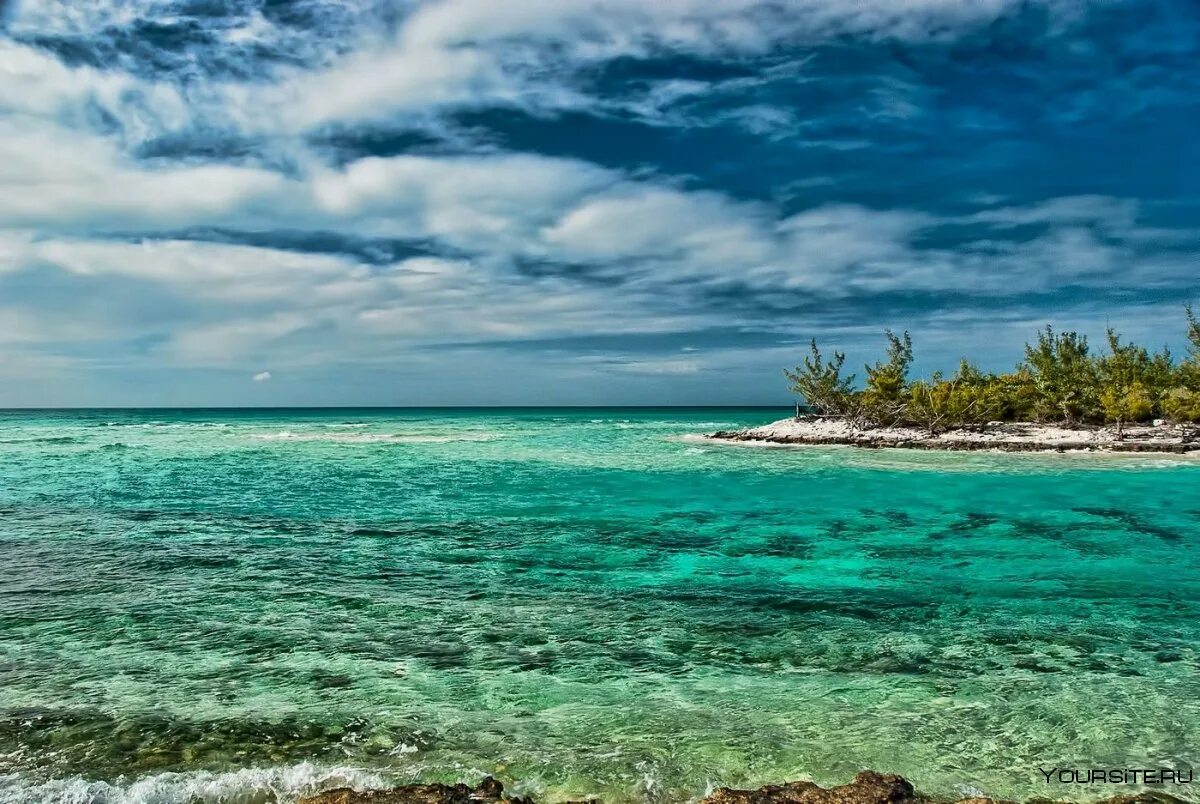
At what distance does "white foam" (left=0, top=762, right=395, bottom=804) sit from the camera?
496 cm

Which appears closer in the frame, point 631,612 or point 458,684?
point 458,684

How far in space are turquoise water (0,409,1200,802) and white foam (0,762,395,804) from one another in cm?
2

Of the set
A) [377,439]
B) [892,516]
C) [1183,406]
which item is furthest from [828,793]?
[377,439]

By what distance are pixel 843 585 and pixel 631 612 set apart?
3.83m

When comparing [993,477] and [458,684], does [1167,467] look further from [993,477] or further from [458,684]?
[458,684]

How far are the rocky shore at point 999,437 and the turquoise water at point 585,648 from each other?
22580 millimetres

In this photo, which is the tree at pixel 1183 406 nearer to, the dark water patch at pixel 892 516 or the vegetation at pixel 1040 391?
the vegetation at pixel 1040 391

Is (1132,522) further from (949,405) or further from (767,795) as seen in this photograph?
(949,405)

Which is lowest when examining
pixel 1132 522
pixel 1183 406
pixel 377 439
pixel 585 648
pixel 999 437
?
pixel 585 648

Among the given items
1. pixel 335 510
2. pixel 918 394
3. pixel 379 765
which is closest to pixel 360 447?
pixel 335 510

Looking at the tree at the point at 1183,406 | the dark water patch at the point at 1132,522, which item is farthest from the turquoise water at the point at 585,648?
the tree at the point at 1183,406

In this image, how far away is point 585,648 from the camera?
8344mm

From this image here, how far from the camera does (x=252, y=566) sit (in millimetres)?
12531

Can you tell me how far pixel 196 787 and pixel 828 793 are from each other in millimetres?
4513
